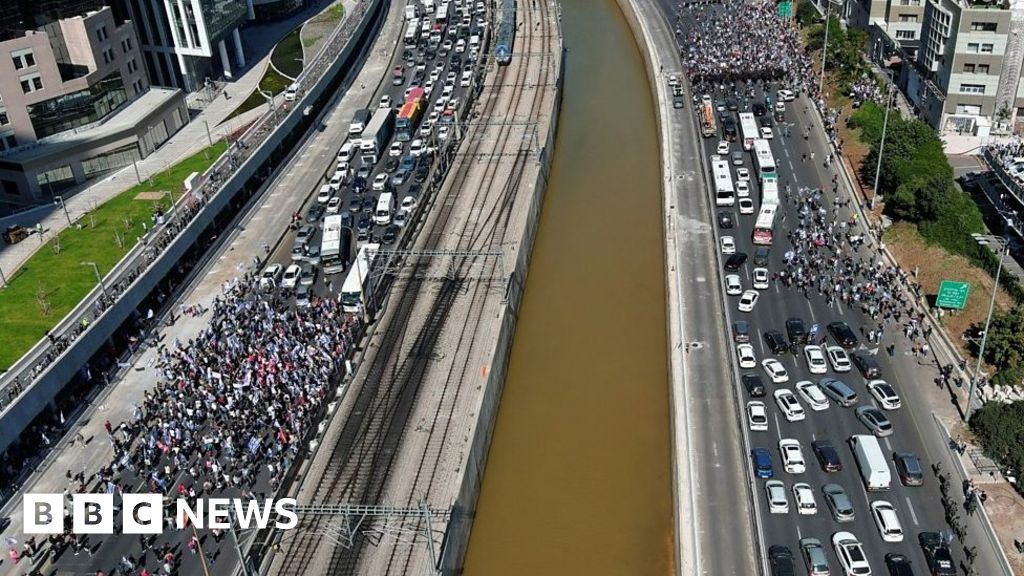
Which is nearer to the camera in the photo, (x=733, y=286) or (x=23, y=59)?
(x=733, y=286)

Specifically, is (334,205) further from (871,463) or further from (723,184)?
(871,463)

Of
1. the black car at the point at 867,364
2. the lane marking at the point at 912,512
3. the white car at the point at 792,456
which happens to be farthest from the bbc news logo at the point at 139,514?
the black car at the point at 867,364

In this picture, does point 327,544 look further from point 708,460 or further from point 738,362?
point 738,362

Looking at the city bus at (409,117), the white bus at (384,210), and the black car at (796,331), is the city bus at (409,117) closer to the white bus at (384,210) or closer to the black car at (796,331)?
the white bus at (384,210)

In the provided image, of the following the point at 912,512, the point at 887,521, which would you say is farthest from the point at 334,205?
the point at 912,512

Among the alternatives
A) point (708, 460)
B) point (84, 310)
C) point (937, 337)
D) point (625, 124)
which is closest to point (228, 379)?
point (84, 310)

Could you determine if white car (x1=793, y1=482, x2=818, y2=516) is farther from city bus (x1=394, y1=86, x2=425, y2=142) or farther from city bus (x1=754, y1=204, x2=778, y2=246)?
city bus (x1=394, y1=86, x2=425, y2=142)
